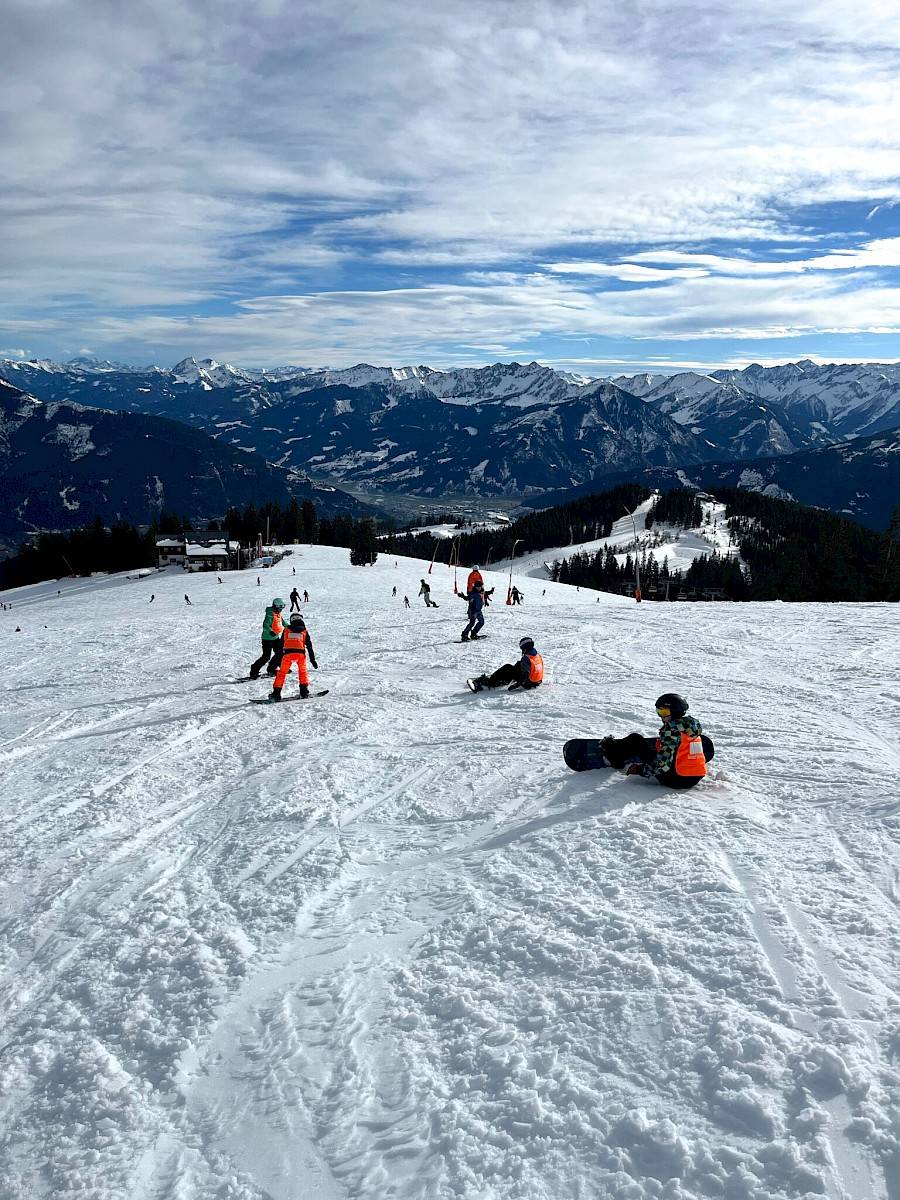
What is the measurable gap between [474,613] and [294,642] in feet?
23.9

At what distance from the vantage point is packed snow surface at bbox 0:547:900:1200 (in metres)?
4.09

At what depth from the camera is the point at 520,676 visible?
14938 mm

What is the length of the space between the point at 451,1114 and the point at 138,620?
27.5 m

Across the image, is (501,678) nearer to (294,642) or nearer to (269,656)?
(294,642)

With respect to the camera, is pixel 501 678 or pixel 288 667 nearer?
pixel 288 667

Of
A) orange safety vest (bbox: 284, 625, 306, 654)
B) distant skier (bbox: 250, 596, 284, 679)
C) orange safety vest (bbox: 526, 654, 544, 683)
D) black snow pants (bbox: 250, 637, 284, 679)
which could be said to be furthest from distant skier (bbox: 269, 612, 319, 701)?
orange safety vest (bbox: 526, 654, 544, 683)

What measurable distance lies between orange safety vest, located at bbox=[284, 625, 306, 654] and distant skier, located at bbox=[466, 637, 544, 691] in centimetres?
377

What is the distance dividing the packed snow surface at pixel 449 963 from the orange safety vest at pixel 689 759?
1.20 feet

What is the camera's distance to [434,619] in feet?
86.5

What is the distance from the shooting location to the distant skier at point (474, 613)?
20578mm

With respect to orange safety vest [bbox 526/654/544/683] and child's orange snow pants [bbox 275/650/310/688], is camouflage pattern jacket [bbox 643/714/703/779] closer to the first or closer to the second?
orange safety vest [bbox 526/654/544/683]

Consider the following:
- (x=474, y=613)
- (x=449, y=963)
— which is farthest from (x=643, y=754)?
(x=474, y=613)

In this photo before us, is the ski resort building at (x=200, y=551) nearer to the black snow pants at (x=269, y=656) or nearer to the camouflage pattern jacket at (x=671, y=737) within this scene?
the black snow pants at (x=269, y=656)

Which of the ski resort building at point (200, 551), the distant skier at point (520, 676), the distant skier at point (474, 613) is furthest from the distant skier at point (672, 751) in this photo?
the ski resort building at point (200, 551)
